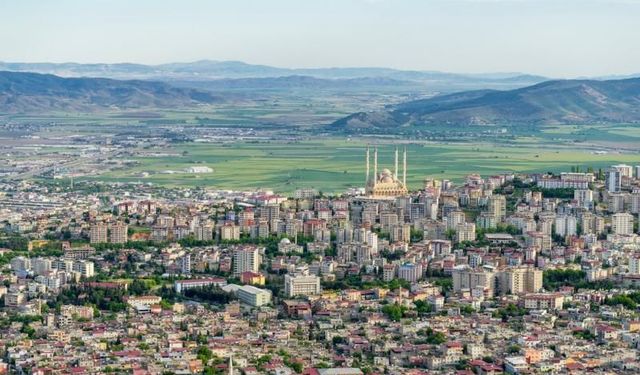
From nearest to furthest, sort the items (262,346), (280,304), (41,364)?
(41,364) → (262,346) → (280,304)

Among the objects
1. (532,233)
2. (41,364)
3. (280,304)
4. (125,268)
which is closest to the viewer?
(41,364)

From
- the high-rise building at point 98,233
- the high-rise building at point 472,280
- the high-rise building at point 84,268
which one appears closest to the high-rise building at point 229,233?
the high-rise building at point 98,233

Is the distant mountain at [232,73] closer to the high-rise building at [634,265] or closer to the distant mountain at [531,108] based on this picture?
the distant mountain at [531,108]

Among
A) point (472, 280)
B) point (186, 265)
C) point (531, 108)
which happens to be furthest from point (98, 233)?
point (531, 108)

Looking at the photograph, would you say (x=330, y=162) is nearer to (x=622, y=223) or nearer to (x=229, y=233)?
(x=229, y=233)

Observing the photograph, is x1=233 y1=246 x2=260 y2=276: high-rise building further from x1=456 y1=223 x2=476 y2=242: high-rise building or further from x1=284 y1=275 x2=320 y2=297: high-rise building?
x1=456 y1=223 x2=476 y2=242: high-rise building

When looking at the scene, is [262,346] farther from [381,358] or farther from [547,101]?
[547,101]

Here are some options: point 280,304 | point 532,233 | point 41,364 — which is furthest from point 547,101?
point 41,364
